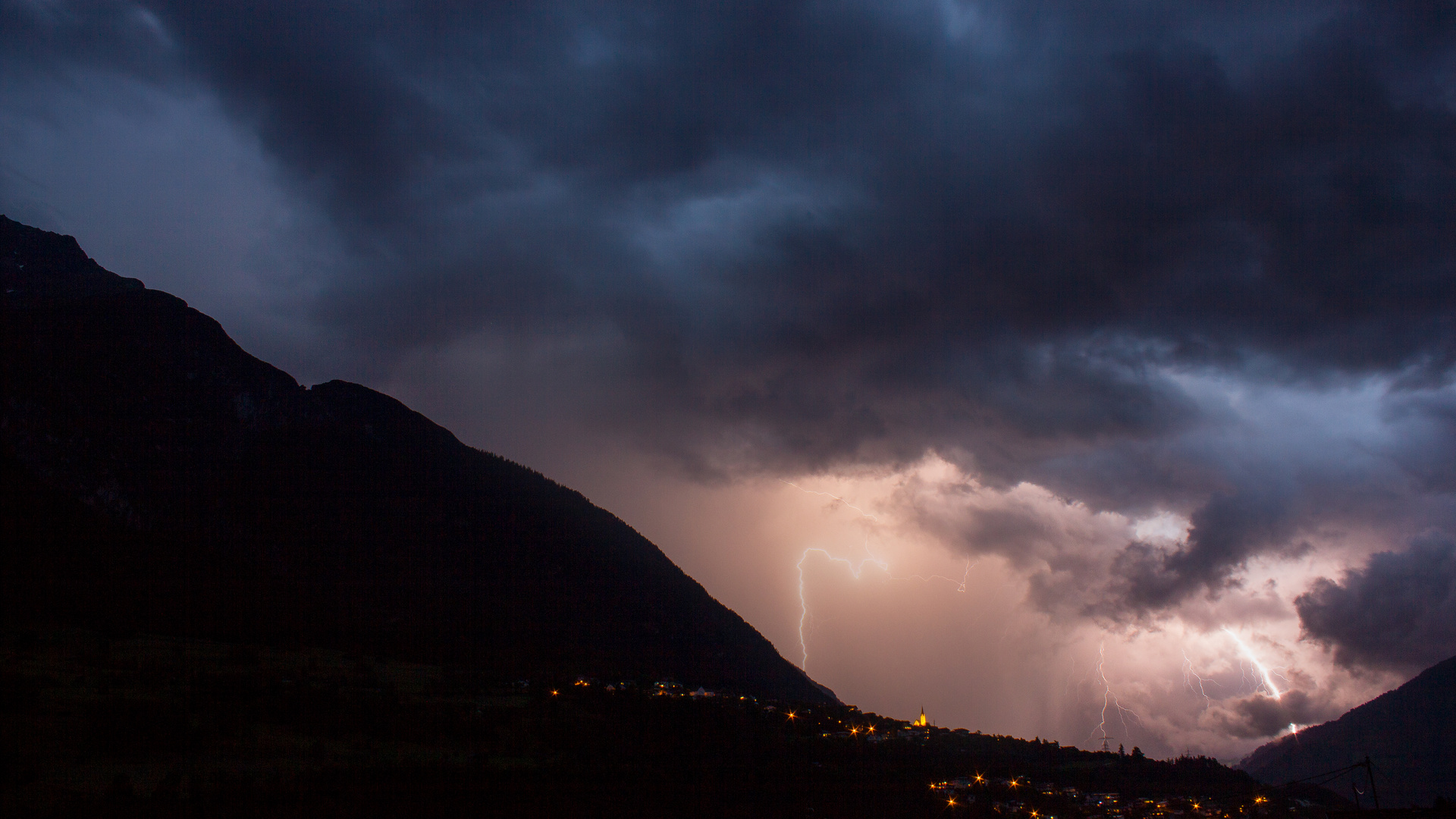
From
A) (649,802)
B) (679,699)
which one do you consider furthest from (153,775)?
(679,699)

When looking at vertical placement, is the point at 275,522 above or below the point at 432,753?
above

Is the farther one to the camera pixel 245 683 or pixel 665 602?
pixel 665 602

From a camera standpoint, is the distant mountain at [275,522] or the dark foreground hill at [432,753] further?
the distant mountain at [275,522]

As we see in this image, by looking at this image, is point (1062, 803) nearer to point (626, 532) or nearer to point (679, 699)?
point (679, 699)

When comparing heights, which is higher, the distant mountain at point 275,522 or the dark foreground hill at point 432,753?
the distant mountain at point 275,522

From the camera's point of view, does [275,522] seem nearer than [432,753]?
No

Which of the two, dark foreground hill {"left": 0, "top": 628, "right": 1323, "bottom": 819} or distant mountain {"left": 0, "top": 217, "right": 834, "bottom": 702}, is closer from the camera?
dark foreground hill {"left": 0, "top": 628, "right": 1323, "bottom": 819}

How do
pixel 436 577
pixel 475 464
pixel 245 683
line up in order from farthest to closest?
pixel 475 464 → pixel 436 577 → pixel 245 683

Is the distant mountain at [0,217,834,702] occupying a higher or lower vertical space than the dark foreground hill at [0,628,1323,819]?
higher
